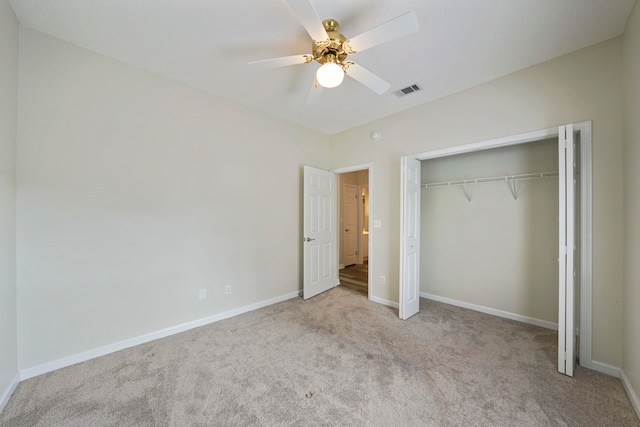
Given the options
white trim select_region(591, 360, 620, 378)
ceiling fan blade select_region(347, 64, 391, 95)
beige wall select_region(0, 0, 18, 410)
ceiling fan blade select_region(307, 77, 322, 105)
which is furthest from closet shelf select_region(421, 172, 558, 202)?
beige wall select_region(0, 0, 18, 410)

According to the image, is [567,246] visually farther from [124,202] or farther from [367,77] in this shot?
[124,202]

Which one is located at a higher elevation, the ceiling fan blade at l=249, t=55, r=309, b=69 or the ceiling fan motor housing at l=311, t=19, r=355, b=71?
the ceiling fan motor housing at l=311, t=19, r=355, b=71

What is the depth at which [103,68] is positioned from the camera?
218 cm

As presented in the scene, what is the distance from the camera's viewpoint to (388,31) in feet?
4.74

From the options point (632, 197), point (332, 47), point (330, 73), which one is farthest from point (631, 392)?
point (332, 47)

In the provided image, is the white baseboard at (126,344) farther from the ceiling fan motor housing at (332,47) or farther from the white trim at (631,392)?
the white trim at (631,392)

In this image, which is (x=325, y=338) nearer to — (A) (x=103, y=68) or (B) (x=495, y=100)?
(B) (x=495, y=100)

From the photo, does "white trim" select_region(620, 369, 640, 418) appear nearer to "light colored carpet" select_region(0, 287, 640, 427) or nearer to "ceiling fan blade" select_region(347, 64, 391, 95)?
"light colored carpet" select_region(0, 287, 640, 427)

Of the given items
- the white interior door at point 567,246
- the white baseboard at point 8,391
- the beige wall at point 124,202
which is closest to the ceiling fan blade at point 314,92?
the beige wall at point 124,202

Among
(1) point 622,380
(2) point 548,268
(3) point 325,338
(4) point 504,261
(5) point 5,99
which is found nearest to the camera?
(5) point 5,99

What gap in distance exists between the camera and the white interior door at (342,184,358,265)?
5928 mm

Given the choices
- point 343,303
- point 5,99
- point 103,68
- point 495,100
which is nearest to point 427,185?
point 495,100

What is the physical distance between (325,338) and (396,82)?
9.13ft

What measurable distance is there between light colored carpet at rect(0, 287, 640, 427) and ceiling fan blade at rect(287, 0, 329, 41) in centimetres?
242
